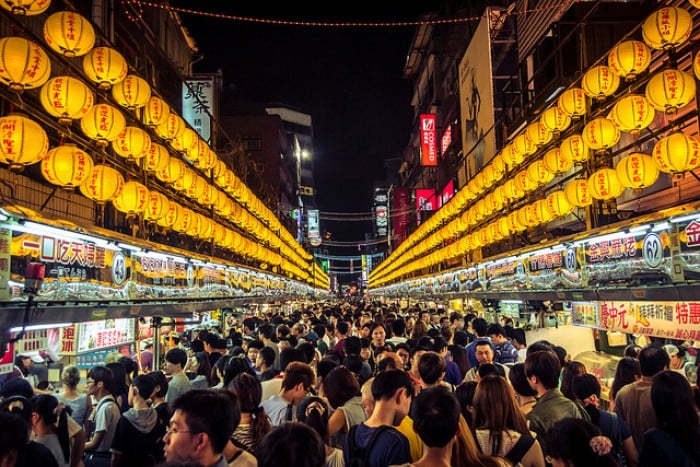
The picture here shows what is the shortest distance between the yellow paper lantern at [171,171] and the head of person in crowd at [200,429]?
362 inches

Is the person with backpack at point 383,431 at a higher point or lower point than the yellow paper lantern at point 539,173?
lower

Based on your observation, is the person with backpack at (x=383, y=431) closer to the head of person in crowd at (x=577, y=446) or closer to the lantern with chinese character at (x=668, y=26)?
the head of person in crowd at (x=577, y=446)

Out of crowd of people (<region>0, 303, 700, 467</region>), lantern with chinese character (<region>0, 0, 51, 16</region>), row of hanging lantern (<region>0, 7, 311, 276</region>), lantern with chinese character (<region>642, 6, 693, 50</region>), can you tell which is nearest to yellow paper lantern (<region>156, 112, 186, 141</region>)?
row of hanging lantern (<region>0, 7, 311, 276</region>)

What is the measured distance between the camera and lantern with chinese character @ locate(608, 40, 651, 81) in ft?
29.5

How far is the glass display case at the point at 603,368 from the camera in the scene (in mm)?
9492

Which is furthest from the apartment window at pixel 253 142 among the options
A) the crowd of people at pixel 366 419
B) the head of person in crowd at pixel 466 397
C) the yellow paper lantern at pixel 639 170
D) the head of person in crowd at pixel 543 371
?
the head of person in crowd at pixel 543 371

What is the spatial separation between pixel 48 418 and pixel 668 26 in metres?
9.44

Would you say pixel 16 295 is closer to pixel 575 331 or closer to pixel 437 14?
pixel 575 331

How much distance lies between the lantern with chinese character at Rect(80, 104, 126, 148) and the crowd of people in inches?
145

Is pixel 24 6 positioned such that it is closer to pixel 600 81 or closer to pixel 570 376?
pixel 570 376

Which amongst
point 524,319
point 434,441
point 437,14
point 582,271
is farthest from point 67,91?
point 437,14

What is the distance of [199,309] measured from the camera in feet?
46.3

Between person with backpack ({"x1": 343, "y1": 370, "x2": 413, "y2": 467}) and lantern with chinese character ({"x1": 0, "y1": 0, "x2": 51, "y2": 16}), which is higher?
lantern with chinese character ({"x1": 0, "y1": 0, "x2": 51, "y2": 16})

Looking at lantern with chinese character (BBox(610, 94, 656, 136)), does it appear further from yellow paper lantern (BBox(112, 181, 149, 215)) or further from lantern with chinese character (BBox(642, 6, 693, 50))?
yellow paper lantern (BBox(112, 181, 149, 215))
